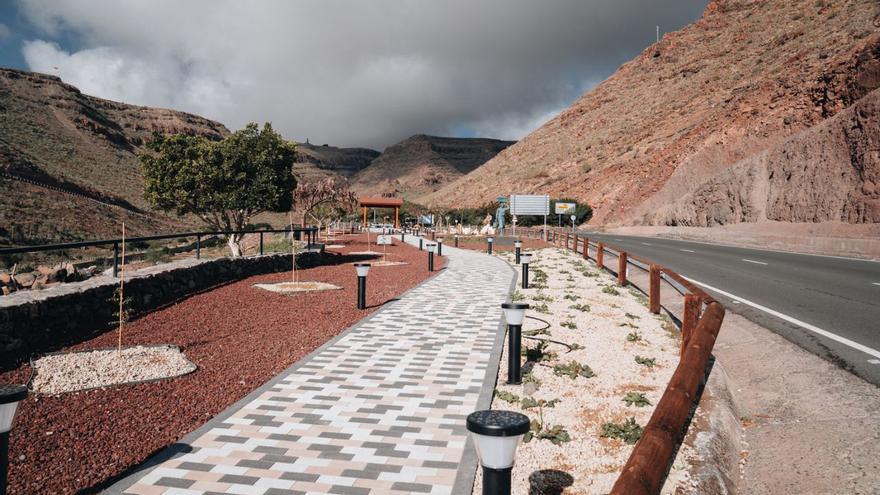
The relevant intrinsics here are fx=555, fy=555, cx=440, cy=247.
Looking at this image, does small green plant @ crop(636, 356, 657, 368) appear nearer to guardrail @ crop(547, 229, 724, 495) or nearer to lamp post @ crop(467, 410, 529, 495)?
guardrail @ crop(547, 229, 724, 495)

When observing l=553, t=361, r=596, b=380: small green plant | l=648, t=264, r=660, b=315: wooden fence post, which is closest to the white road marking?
l=648, t=264, r=660, b=315: wooden fence post

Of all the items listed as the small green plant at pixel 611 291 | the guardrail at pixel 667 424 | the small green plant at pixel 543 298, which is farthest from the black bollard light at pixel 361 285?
the guardrail at pixel 667 424

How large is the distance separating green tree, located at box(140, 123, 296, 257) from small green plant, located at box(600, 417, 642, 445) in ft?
57.8

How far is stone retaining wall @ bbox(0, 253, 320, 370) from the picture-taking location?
7074mm

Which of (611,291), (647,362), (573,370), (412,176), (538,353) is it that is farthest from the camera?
(412,176)

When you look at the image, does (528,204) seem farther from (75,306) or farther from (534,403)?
(534,403)

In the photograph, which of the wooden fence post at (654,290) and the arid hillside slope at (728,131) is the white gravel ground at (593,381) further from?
the arid hillside slope at (728,131)

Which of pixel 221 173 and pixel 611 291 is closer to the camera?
pixel 611 291

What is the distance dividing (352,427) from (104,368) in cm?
351

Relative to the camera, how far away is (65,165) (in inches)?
2522

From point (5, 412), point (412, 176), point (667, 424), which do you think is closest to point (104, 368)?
point (5, 412)

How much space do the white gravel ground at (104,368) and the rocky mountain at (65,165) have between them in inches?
656

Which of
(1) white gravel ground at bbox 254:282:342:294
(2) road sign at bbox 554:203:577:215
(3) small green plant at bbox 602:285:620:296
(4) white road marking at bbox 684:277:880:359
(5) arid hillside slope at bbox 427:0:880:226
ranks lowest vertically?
(1) white gravel ground at bbox 254:282:342:294

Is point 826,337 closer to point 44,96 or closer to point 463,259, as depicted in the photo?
point 463,259
